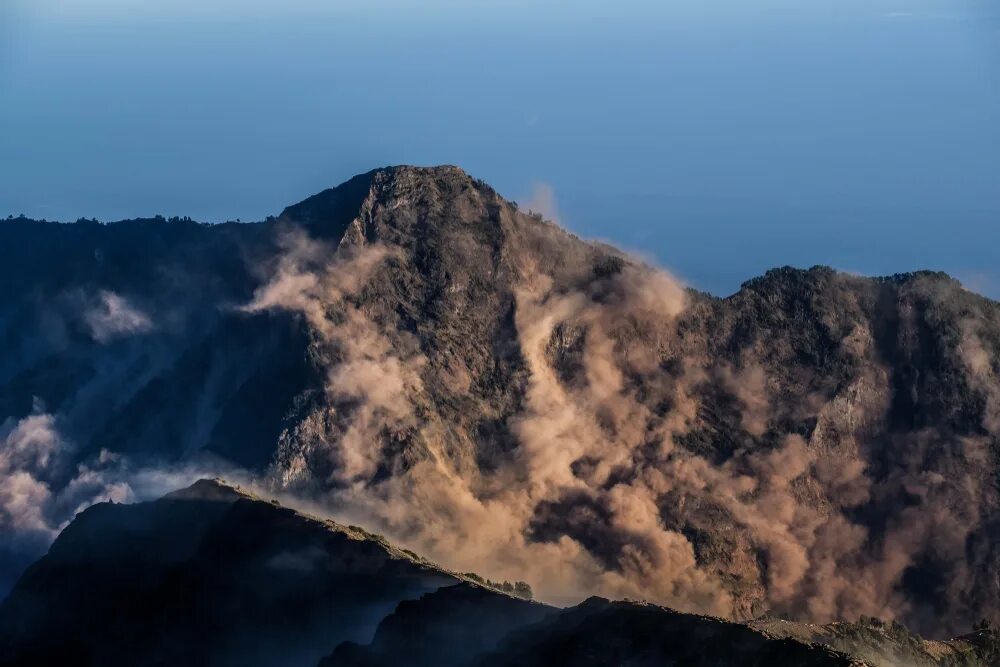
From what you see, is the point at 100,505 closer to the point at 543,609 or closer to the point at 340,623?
the point at 340,623

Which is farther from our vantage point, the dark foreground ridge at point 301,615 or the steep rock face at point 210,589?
the steep rock face at point 210,589

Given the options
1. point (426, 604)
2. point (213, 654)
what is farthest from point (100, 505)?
point (426, 604)

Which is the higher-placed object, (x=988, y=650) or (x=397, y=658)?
(x=988, y=650)

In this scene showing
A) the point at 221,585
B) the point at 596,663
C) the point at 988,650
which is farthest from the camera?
the point at 988,650

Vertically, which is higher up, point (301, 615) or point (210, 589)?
point (210, 589)
